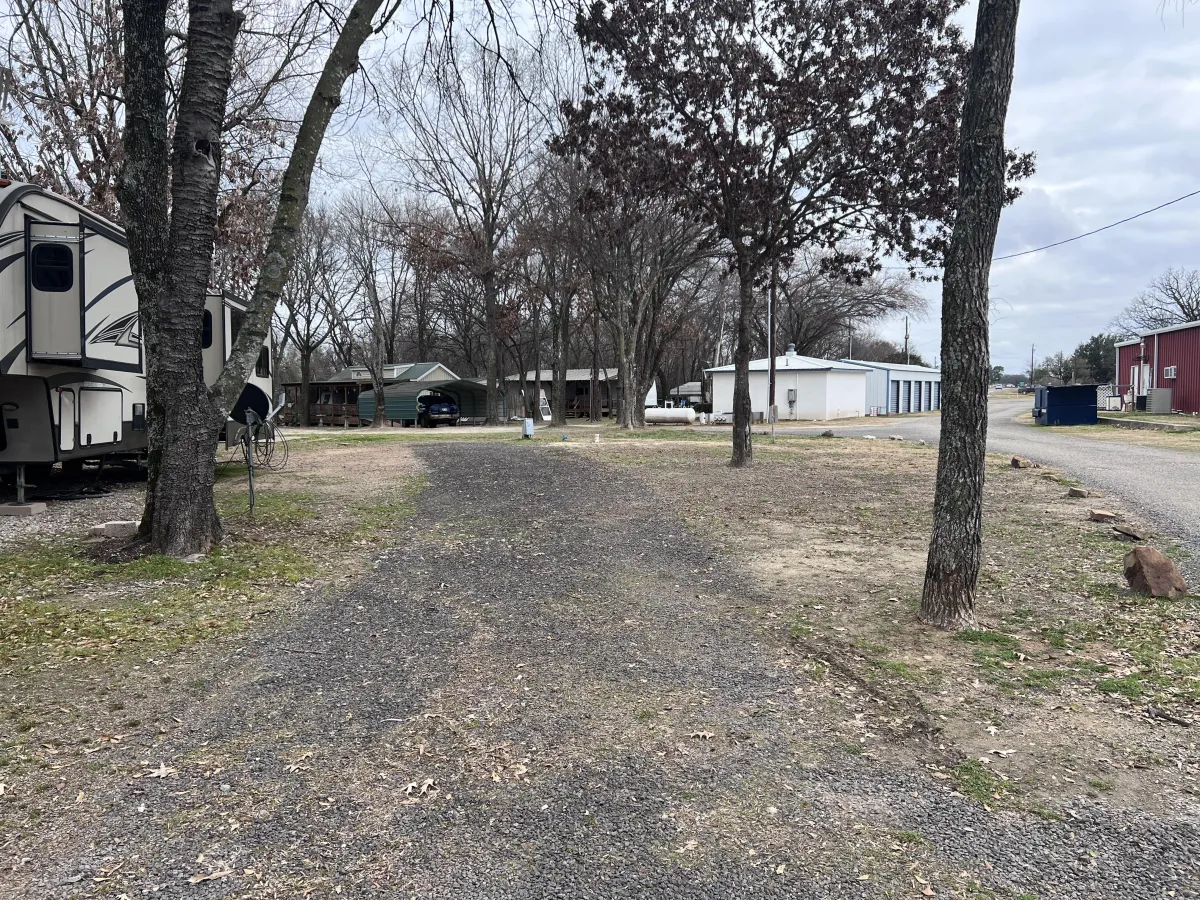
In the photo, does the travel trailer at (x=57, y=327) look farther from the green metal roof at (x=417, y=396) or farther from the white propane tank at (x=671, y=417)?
the green metal roof at (x=417, y=396)

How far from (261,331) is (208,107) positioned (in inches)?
71.4

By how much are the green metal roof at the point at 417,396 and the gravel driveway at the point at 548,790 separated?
34544 mm

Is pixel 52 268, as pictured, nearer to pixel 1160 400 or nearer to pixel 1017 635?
pixel 1017 635

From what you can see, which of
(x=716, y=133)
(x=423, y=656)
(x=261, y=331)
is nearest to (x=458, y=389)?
(x=716, y=133)

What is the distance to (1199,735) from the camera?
3.27 meters

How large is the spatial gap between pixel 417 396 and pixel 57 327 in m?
30.4

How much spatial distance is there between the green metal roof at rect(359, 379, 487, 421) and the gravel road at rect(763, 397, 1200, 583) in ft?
82.5

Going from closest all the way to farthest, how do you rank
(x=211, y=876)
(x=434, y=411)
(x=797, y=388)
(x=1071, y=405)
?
1. (x=211, y=876)
2. (x=1071, y=405)
3. (x=797, y=388)
4. (x=434, y=411)

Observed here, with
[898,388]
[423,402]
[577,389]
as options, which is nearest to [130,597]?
[423,402]

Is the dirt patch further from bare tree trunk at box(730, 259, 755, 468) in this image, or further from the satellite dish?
the satellite dish

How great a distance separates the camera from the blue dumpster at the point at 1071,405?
2680cm

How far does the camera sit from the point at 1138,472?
12188mm

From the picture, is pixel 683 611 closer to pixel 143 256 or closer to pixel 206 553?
pixel 206 553

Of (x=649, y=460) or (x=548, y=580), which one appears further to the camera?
(x=649, y=460)
